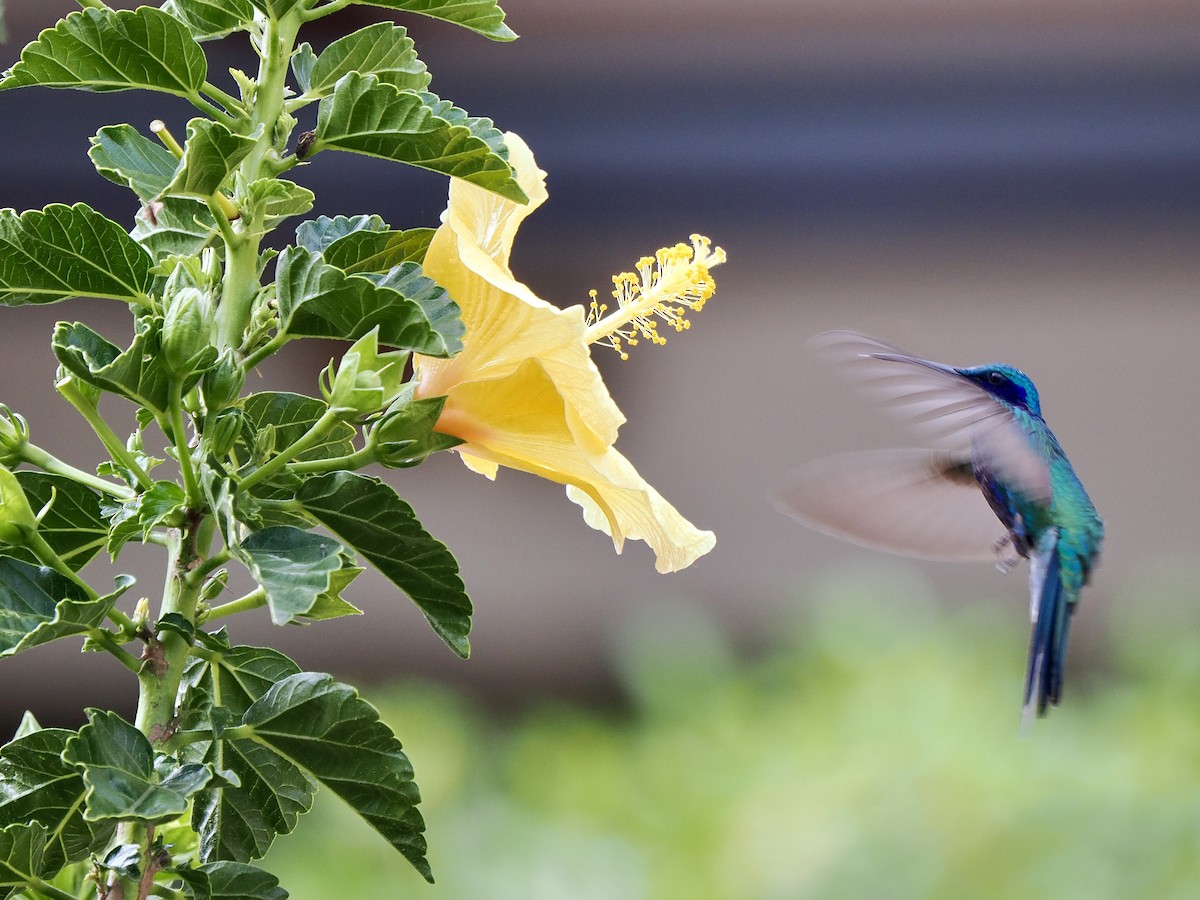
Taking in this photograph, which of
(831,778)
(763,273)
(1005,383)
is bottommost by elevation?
(831,778)

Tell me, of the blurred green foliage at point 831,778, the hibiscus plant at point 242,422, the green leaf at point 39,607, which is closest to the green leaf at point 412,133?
the hibiscus plant at point 242,422

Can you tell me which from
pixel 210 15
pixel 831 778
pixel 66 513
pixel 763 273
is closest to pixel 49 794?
pixel 66 513

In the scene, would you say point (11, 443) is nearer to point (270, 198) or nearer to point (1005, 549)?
point (270, 198)

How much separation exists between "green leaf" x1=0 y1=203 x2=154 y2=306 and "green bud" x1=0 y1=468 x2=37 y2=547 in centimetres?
9

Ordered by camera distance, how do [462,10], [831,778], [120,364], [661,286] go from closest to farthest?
[120,364] < [462,10] < [661,286] < [831,778]

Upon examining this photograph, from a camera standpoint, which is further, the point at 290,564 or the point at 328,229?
the point at 328,229

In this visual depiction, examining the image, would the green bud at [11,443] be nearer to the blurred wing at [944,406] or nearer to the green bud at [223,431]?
the green bud at [223,431]

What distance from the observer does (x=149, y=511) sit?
0.49 meters

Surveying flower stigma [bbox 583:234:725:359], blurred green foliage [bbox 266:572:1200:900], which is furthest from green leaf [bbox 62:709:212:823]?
blurred green foliage [bbox 266:572:1200:900]

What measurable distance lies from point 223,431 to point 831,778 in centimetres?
143

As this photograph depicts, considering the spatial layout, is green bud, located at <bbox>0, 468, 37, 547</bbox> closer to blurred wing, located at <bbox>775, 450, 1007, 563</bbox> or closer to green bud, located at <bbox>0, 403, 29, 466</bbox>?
green bud, located at <bbox>0, 403, 29, 466</bbox>

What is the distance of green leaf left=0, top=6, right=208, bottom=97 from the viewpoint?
515mm

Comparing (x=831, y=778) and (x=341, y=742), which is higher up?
(x=341, y=742)

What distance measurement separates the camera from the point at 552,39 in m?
2.55
